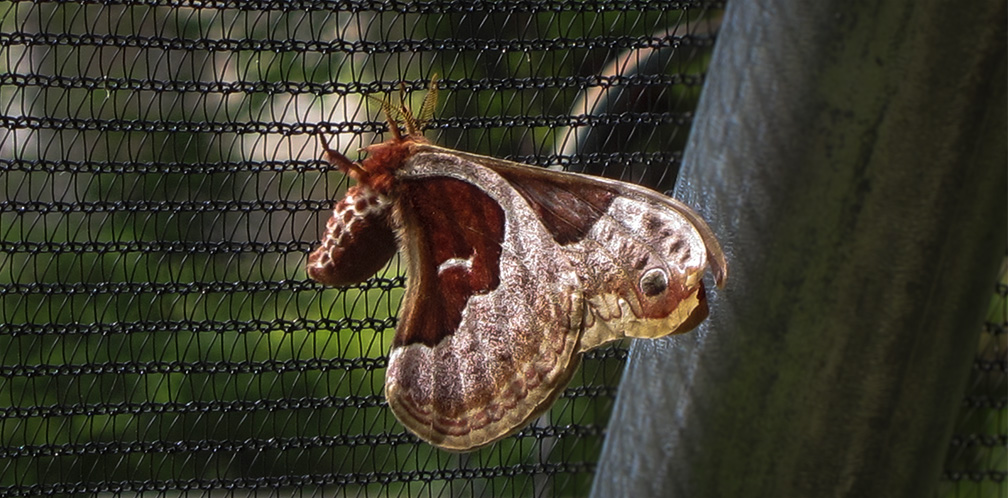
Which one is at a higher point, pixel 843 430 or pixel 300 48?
pixel 300 48

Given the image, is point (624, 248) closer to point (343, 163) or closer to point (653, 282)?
point (653, 282)

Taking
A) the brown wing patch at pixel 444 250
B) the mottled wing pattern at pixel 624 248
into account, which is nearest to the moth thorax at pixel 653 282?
the mottled wing pattern at pixel 624 248

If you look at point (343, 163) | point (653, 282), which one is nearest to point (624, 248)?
point (653, 282)

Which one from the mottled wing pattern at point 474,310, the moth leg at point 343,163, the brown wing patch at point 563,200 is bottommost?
the mottled wing pattern at point 474,310

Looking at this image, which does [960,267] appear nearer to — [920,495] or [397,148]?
[920,495]

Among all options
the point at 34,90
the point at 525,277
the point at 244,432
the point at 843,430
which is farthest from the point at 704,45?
the point at 34,90

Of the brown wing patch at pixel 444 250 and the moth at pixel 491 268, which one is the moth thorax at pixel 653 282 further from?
the brown wing patch at pixel 444 250

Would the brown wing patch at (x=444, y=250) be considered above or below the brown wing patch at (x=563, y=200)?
below
